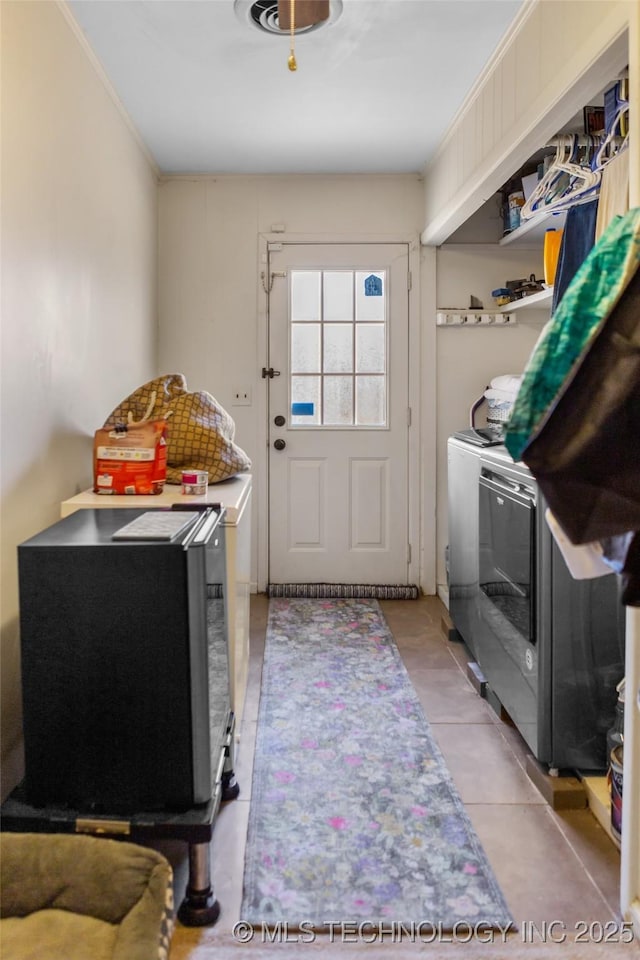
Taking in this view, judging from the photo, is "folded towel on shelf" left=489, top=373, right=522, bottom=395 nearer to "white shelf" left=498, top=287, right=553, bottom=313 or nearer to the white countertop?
"white shelf" left=498, top=287, right=553, bottom=313

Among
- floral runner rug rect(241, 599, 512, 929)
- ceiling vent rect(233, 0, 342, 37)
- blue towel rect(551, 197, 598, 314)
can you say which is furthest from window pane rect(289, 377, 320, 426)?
blue towel rect(551, 197, 598, 314)

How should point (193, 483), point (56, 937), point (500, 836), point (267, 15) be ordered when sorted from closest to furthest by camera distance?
1. point (56, 937)
2. point (500, 836)
3. point (193, 483)
4. point (267, 15)

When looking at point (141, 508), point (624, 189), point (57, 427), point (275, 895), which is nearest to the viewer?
point (275, 895)

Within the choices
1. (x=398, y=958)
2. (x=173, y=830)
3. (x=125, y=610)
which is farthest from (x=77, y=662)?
(x=398, y=958)

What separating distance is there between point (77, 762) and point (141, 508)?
718 millimetres

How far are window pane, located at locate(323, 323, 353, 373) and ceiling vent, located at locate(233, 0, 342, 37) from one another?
6.00 feet

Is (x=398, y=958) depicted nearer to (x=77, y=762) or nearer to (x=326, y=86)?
(x=77, y=762)

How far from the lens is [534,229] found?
346cm

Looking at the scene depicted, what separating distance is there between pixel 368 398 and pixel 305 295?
0.71m

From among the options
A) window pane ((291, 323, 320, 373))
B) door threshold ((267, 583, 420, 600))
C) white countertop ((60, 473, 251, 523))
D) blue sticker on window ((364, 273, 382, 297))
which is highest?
blue sticker on window ((364, 273, 382, 297))

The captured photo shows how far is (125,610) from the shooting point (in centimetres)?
152

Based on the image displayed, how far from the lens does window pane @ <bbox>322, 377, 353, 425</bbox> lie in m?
4.20

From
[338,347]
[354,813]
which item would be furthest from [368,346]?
[354,813]

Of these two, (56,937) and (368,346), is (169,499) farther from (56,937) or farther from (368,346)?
(368,346)
